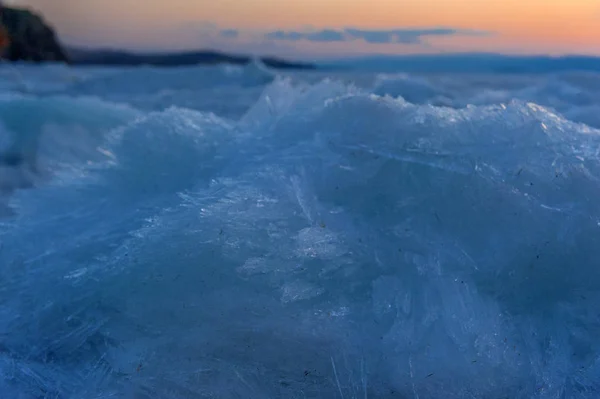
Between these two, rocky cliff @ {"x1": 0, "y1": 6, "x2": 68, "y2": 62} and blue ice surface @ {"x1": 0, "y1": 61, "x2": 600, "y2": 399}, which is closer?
blue ice surface @ {"x1": 0, "y1": 61, "x2": 600, "y2": 399}

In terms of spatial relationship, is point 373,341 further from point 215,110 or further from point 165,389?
point 215,110

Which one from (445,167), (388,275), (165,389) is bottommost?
(165,389)

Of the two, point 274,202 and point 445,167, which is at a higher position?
point 445,167

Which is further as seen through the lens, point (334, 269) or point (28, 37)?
point (28, 37)

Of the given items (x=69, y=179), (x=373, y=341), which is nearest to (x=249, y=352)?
(x=373, y=341)

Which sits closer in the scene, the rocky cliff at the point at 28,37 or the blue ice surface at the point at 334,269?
the blue ice surface at the point at 334,269
